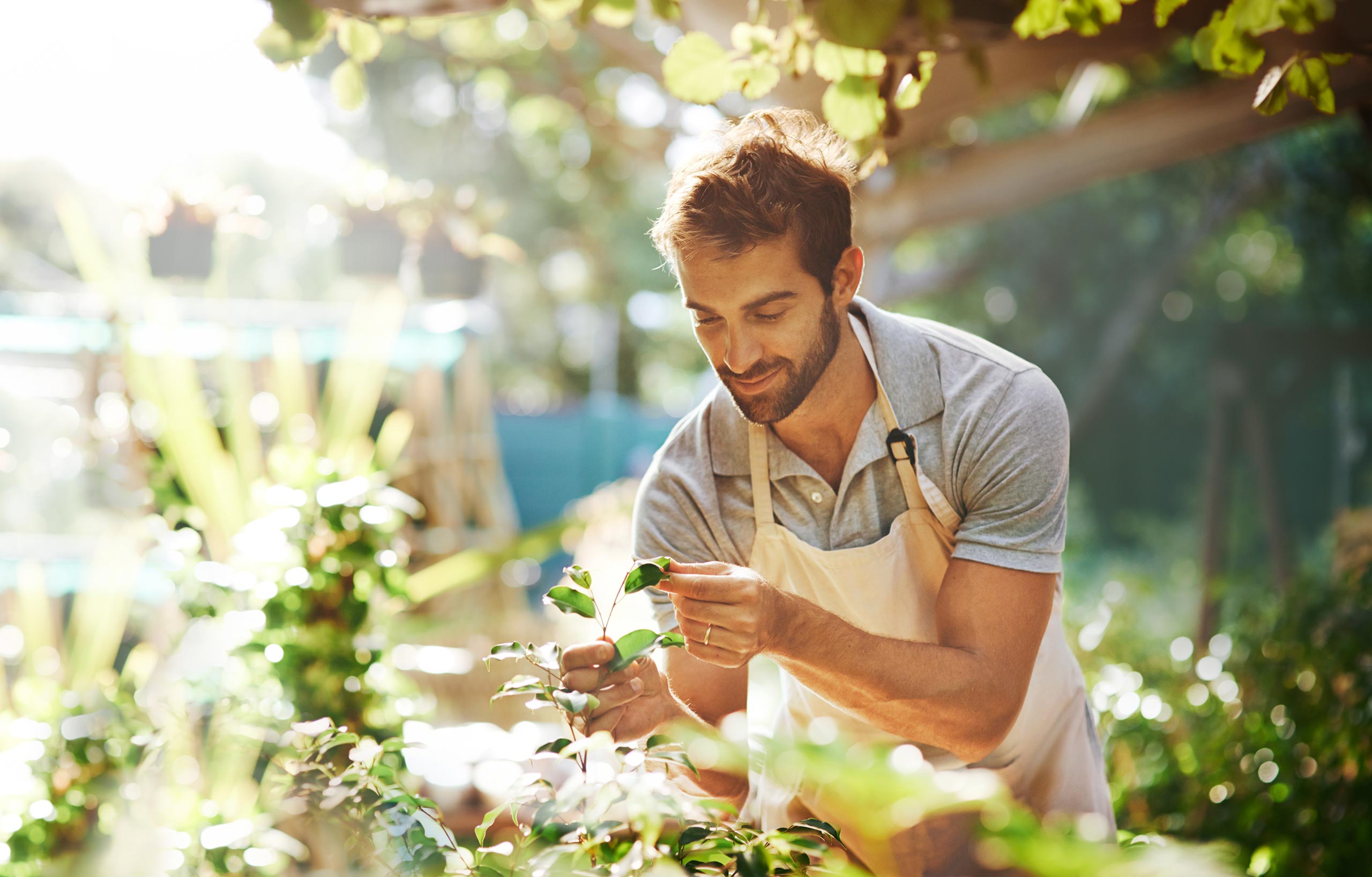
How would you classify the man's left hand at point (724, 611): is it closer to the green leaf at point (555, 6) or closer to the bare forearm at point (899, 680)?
the bare forearm at point (899, 680)

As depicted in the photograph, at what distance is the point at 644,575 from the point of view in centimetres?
102

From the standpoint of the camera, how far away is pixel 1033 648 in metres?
1.38

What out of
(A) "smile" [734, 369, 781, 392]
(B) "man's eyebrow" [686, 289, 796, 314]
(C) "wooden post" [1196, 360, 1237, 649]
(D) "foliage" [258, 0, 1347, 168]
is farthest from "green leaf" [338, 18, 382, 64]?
(C) "wooden post" [1196, 360, 1237, 649]

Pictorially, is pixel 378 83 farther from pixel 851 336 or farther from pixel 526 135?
pixel 851 336

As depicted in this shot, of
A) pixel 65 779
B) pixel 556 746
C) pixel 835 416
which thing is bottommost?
pixel 65 779

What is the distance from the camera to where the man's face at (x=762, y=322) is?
141 cm

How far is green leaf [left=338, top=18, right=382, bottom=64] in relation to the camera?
125 centimetres

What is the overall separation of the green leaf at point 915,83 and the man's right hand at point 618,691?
80 centimetres

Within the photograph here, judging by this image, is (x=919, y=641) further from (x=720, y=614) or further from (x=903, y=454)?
(x=720, y=614)

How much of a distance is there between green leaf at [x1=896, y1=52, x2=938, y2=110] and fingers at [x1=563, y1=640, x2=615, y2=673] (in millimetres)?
798

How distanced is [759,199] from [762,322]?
0.17 metres

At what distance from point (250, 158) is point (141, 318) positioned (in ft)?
24.8

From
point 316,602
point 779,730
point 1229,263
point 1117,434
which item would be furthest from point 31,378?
point 1229,263

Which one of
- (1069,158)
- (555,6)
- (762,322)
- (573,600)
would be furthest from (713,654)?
(1069,158)
